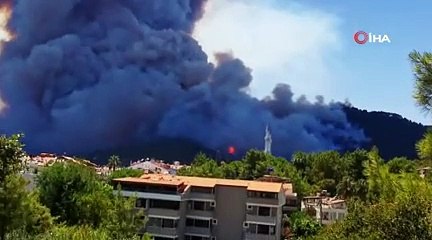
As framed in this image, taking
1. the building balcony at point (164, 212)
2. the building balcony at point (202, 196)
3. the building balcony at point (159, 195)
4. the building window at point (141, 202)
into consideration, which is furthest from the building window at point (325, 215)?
the building window at point (141, 202)

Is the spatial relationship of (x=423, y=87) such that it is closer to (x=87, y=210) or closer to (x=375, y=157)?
(x=375, y=157)

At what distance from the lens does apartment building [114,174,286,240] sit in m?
25.5

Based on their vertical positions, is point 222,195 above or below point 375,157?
above

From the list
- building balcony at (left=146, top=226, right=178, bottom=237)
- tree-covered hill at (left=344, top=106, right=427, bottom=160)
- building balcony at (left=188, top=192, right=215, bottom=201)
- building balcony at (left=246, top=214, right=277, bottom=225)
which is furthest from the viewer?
tree-covered hill at (left=344, top=106, right=427, bottom=160)

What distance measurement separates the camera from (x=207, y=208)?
26.9 meters

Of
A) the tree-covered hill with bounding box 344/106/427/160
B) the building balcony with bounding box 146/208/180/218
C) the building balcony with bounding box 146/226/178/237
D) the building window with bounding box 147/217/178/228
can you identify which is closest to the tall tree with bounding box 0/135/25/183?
the building balcony with bounding box 146/226/178/237

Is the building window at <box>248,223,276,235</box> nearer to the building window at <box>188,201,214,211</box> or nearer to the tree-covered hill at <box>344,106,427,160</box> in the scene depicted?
the building window at <box>188,201,214,211</box>

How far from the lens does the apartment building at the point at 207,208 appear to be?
25531 mm

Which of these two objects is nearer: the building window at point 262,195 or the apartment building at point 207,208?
the apartment building at point 207,208

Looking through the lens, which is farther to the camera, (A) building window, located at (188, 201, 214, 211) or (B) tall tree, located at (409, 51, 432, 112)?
(A) building window, located at (188, 201, 214, 211)

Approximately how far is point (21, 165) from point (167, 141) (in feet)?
213

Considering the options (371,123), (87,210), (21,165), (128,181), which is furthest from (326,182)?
(371,123)

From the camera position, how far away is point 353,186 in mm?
36812

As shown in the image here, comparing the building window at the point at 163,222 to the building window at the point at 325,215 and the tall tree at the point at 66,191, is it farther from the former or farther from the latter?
the building window at the point at 325,215
